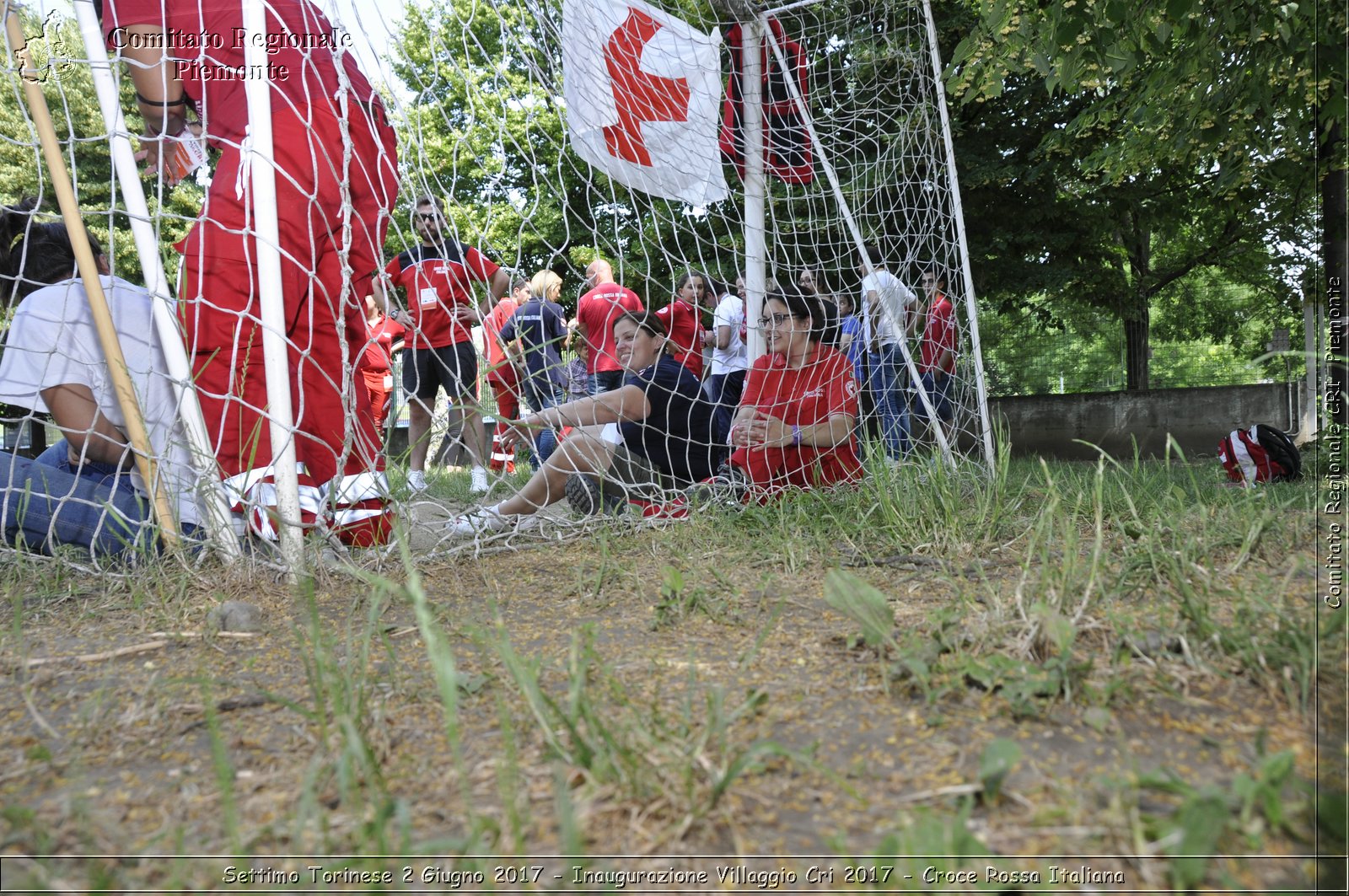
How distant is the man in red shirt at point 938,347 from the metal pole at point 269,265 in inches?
122

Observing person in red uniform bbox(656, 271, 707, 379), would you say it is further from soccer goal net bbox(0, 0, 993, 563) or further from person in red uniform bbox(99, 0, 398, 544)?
person in red uniform bbox(99, 0, 398, 544)

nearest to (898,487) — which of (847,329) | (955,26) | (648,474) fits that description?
(648,474)

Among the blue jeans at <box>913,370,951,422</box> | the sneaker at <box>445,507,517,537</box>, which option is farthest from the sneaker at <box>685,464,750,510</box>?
the blue jeans at <box>913,370,951,422</box>

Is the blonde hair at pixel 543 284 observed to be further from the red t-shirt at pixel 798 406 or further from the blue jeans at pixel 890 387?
the red t-shirt at pixel 798 406

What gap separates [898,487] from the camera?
256 cm

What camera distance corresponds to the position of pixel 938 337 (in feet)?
16.8

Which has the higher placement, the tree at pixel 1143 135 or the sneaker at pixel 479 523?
the tree at pixel 1143 135

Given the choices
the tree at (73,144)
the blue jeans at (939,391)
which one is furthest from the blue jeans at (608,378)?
the tree at (73,144)

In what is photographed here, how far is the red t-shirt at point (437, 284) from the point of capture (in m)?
4.03

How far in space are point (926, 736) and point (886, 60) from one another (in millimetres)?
4547

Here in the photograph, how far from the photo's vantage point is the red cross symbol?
11.9 ft

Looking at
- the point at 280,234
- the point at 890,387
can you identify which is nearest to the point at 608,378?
the point at 890,387

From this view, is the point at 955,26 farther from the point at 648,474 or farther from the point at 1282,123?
the point at 648,474

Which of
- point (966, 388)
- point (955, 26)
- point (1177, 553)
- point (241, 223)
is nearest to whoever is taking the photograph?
point (1177, 553)
